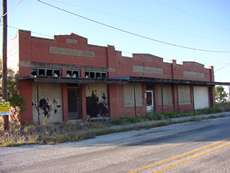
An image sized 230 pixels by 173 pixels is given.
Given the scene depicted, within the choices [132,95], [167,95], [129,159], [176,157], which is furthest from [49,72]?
[176,157]

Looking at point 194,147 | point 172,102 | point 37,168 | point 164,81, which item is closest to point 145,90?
point 164,81

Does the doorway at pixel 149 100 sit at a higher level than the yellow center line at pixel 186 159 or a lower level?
higher

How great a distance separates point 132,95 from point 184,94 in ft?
28.1

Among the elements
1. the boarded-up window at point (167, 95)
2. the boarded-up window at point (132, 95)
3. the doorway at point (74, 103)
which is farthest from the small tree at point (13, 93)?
the boarded-up window at point (167, 95)

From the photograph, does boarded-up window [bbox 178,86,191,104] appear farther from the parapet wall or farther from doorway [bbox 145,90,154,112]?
doorway [bbox 145,90,154,112]

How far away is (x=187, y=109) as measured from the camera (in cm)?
3281

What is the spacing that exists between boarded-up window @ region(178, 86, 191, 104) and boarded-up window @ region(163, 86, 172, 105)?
174cm

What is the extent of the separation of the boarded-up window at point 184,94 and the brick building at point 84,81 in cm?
94

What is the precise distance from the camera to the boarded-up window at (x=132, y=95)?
84.9 ft

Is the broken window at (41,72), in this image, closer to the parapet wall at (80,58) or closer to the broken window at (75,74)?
the parapet wall at (80,58)

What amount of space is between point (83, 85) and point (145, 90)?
7126 mm

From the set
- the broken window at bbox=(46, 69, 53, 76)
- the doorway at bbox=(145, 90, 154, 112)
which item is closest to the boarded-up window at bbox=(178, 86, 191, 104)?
the doorway at bbox=(145, 90, 154, 112)

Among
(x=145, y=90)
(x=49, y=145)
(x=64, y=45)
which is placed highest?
(x=64, y=45)

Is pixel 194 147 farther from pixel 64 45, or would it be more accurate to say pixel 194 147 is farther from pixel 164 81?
pixel 164 81
